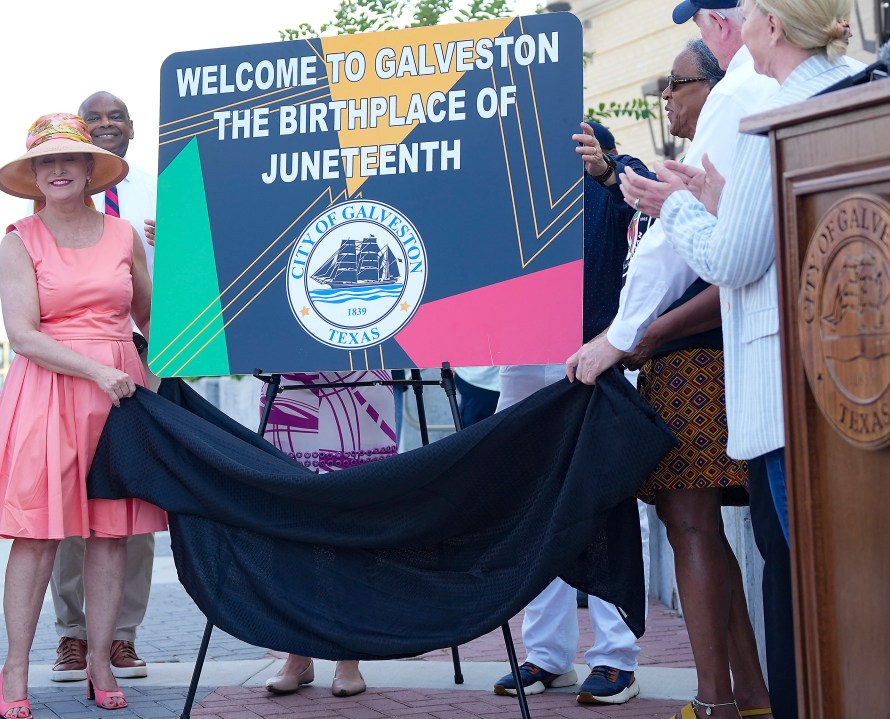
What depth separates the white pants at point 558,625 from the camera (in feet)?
12.7

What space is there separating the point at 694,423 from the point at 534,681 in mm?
1401

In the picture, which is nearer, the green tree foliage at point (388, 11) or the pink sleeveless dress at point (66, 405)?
the pink sleeveless dress at point (66, 405)

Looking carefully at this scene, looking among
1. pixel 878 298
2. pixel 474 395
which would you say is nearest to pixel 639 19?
pixel 474 395

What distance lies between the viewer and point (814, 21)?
2.38 meters

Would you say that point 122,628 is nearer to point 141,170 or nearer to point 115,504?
point 115,504

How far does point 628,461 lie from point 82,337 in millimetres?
2031

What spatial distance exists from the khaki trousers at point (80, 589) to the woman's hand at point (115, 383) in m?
1.14

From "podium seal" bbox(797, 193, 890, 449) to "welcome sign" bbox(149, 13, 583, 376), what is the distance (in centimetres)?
124

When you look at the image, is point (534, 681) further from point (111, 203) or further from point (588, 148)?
point (111, 203)

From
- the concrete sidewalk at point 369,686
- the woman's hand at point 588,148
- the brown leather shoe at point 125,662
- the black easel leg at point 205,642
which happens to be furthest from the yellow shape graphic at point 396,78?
→ the brown leather shoe at point 125,662

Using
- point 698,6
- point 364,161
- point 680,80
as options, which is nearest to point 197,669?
point 364,161

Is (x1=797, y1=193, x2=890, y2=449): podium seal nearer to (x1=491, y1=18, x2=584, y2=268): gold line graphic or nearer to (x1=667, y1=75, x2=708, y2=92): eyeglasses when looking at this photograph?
(x1=491, y1=18, x2=584, y2=268): gold line graphic

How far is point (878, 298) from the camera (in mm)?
1881

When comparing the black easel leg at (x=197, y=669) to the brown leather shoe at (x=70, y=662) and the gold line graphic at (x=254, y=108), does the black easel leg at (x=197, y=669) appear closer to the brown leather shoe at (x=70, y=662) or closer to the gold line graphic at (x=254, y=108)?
the brown leather shoe at (x=70, y=662)
